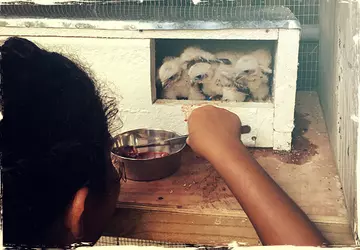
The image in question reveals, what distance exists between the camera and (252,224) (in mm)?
765

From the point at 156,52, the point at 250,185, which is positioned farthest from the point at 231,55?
the point at 250,185

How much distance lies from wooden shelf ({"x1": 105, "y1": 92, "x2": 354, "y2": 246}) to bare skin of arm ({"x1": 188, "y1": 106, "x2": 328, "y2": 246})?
36mm

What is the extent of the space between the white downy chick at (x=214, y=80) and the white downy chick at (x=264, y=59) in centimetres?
7

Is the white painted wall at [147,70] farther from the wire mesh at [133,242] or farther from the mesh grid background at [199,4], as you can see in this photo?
the wire mesh at [133,242]

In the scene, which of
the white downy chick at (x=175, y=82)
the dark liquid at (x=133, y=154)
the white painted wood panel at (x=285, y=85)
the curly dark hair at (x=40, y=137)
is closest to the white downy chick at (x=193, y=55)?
the white downy chick at (x=175, y=82)

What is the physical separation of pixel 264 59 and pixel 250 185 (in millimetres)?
495

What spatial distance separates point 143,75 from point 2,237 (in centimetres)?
54

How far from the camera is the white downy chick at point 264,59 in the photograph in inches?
46.2

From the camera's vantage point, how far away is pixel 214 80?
3.91 feet

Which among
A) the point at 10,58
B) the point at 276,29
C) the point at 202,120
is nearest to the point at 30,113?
the point at 10,58

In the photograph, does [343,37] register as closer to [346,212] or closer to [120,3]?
[346,212]

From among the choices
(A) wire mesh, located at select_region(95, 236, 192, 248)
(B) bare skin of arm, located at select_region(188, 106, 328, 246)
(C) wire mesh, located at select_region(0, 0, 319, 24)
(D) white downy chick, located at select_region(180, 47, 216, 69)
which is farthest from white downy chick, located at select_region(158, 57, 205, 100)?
(A) wire mesh, located at select_region(95, 236, 192, 248)

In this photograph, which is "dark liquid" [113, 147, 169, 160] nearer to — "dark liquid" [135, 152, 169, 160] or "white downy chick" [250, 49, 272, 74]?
"dark liquid" [135, 152, 169, 160]

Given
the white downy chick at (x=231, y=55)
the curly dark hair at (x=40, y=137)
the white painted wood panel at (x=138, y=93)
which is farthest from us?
the white downy chick at (x=231, y=55)
